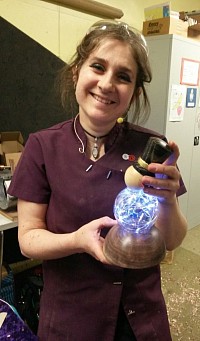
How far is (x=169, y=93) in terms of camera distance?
8.70 ft

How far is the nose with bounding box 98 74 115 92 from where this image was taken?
2.39 ft

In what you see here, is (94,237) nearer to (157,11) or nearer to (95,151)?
(95,151)

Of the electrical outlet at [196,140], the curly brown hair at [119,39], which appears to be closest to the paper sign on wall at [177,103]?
the electrical outlet at [196,140]

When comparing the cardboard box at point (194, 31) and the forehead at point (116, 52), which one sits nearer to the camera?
the forehead at point (116, 52)

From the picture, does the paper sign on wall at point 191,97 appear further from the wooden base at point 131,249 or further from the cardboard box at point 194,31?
the wooden base at point 131,249

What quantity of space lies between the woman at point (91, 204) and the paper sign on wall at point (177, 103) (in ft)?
6.45

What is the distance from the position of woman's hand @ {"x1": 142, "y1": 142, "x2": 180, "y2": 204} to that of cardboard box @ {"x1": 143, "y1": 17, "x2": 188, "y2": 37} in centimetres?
233

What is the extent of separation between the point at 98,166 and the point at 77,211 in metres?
0.13

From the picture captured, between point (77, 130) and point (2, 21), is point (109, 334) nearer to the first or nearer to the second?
point (77, 130)

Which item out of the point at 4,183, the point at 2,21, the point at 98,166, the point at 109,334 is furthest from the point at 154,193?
the point at 2,21

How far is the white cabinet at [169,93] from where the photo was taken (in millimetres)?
2609

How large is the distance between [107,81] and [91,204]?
1.02 feet

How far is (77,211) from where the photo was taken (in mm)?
781

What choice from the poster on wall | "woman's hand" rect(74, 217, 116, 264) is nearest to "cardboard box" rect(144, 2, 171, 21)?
the poster on wall
